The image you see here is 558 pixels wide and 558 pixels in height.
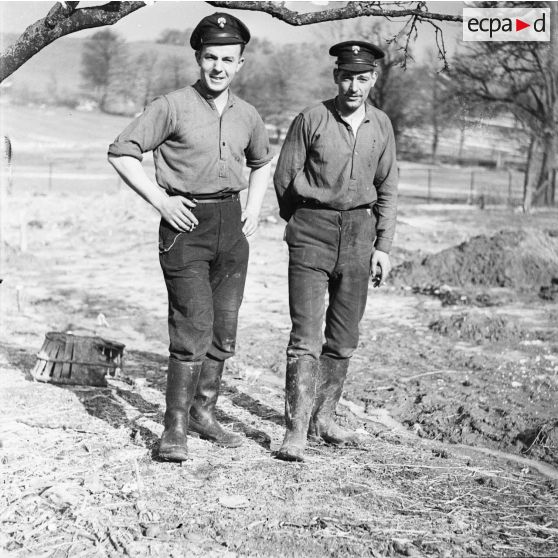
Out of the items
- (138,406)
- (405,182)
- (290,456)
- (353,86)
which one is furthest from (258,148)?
(405,182)

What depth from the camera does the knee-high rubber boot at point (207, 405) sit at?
4.93 meters

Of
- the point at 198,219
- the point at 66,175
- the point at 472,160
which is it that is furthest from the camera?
the point at 472,160

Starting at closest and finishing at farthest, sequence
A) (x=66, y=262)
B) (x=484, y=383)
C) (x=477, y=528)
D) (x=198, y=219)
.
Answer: (x=477, y=528) < (x=198, y=219) < (x=484, y=383) < (x=66, y=262)

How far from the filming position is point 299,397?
473cm

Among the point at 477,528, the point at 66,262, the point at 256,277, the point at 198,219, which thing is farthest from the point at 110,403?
the point at 66,262

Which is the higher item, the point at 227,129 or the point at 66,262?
the point at 227,129

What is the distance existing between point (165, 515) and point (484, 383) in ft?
12.9

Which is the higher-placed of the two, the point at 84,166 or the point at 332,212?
the point at 332,212

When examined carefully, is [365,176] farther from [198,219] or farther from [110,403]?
[110,403]

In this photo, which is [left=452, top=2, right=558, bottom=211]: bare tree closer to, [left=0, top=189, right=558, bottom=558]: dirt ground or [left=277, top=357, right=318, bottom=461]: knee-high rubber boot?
[left=0, top=189, right=558, bottom=558]: dirt ground

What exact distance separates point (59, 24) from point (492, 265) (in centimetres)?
869

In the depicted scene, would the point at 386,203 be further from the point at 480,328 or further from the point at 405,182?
the point at 405,182

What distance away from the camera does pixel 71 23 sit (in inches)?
187

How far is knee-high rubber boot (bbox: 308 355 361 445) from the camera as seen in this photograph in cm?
500
